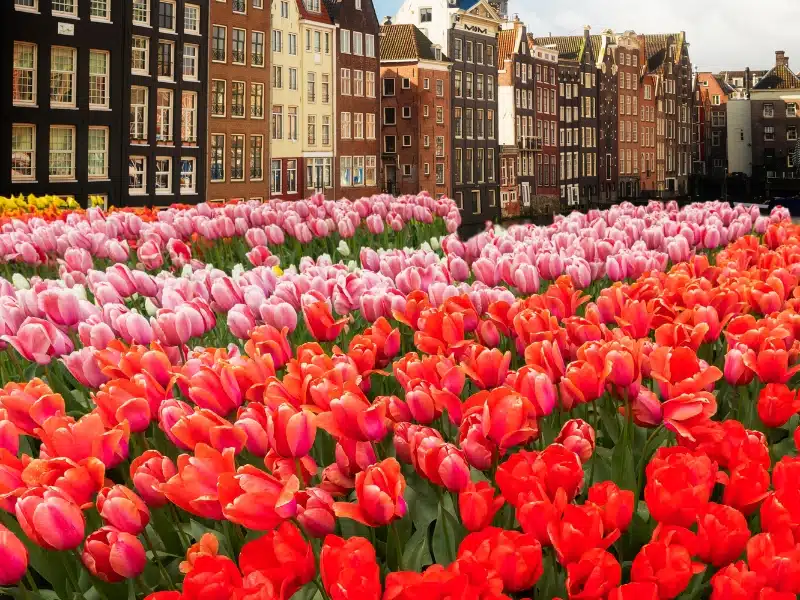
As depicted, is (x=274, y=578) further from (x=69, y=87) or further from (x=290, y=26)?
(x=290, y=26)

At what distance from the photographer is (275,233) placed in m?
5.88

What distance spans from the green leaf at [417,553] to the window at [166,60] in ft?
104

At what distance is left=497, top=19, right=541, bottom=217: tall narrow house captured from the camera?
53344mm

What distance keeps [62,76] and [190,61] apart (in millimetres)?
5232

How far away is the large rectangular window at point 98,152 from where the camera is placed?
96.9ft

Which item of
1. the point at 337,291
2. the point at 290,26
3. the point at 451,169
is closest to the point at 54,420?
the point at 337,291

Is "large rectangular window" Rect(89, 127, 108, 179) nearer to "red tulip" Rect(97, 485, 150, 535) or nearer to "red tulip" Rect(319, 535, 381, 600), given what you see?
"red tulip" Rect(97, 485, 150, 535)

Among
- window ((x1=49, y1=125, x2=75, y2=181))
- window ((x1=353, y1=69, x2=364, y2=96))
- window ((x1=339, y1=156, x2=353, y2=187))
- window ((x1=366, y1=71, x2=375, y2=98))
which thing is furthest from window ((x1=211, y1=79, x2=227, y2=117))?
window ((x1=366, y1=71, x2=375, y2=98))

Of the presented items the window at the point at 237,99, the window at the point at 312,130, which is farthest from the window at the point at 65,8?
the window at the point at 312,130

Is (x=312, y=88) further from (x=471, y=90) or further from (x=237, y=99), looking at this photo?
(x=471, y=90)

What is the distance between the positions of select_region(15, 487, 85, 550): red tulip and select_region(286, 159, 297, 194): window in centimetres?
3735

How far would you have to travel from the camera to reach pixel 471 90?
50.0 meters

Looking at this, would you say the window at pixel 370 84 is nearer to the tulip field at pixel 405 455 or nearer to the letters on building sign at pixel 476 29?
the letters on building sign at pixel 476 29

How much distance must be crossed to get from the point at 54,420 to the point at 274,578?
628mm
